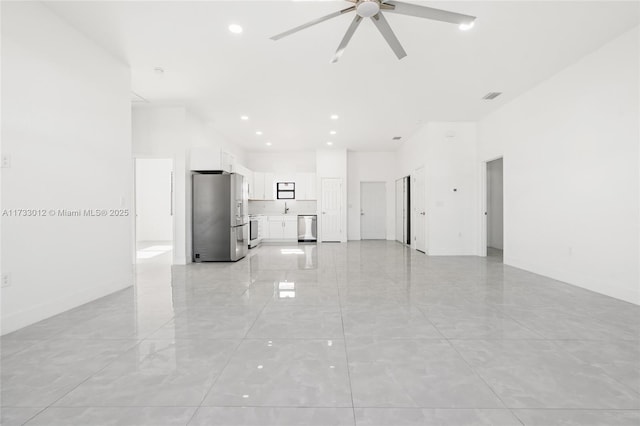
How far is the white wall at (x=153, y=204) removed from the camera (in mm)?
10211

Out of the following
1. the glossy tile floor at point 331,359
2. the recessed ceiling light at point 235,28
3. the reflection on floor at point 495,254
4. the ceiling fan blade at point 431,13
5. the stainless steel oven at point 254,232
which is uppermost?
the recessed ceiling light at point 235,28

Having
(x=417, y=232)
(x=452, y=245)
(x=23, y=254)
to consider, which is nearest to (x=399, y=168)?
(x=417, y=232)

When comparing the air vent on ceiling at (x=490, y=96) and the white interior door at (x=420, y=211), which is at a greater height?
the air vent on ceiling at (x=490, y=96)

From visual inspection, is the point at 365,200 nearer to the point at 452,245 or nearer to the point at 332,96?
the point at 452,245

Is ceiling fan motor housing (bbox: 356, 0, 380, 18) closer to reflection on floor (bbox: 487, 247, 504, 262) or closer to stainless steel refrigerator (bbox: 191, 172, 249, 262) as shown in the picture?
stainless steel refrigerator (bbox: 191, 172, 249, 262)

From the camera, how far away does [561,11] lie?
2.95m

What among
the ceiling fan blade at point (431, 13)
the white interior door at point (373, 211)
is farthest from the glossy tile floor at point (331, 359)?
the white interior door at point (373, 211)

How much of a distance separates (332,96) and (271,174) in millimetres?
4710

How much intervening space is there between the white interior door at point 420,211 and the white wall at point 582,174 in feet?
6.43

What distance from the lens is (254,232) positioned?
823cm

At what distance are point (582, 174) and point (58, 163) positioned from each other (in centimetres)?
609

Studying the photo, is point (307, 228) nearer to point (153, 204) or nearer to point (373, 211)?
point (373, 211)

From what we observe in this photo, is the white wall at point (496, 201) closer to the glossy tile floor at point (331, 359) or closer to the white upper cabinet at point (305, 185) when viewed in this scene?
the glossy tile floor at point (331, 359)

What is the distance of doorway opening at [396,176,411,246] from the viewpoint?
8.73 meters
